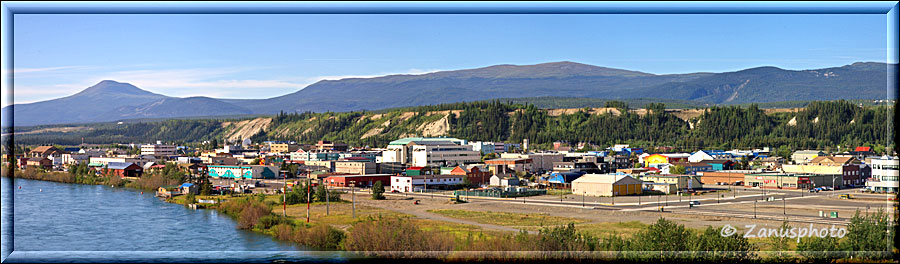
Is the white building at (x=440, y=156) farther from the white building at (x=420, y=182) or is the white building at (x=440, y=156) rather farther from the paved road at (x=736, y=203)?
the paved road at (x=736, y=203)

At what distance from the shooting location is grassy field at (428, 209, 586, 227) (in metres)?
11.5

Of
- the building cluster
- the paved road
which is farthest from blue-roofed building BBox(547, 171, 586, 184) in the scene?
the paved road

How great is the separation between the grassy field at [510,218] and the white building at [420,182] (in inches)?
228

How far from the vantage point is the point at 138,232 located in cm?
1134

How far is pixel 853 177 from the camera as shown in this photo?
66.4 ft

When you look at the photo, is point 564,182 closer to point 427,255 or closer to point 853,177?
point 853,177

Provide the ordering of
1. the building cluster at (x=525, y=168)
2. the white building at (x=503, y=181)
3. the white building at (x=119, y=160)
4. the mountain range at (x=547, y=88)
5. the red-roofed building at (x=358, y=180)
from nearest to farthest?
the building cluster at (x=525, y=168) → the red-roofed building at (x=358, y=180) → the white building at (x=503, y=181) → the white building at (x=119, y=160) → the mountain range at (x=547, y=88)

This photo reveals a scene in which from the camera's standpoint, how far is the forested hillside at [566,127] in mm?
37969

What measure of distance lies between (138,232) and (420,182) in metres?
8.82

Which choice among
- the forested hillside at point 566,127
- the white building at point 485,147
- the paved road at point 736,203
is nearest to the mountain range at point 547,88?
the forested hillside at point 566,127

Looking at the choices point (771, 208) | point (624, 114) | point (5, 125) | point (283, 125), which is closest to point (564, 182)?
point (771, 208)

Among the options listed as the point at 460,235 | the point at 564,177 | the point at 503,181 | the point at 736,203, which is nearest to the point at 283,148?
the point at 503,181

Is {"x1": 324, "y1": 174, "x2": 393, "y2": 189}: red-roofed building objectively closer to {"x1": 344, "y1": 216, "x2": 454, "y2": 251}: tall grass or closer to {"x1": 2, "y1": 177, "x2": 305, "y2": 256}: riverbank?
{"x1": 2, "y1": 177, "x2": 305, "y2": 256}: riverbank

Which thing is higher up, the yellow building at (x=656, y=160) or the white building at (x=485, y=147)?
the white building at (x=485, y=147)
